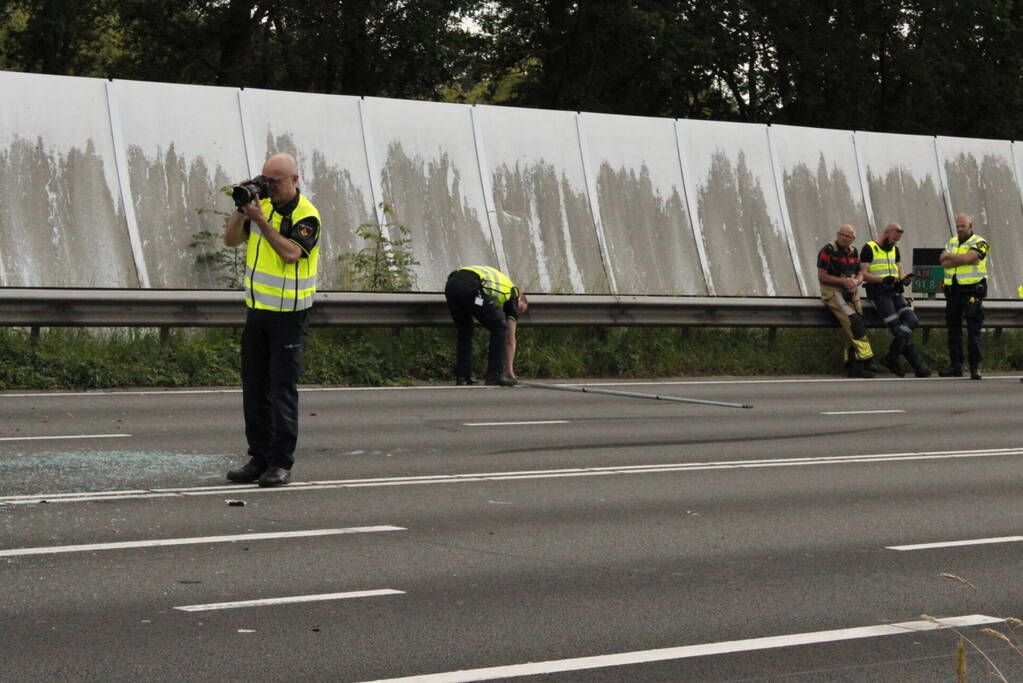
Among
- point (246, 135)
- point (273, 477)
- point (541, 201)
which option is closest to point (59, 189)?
point (246, 135)

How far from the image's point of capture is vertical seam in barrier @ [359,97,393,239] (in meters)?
21.6

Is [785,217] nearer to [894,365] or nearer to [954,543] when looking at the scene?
[894,365]

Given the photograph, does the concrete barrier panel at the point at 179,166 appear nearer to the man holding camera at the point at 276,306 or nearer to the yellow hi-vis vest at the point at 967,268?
the yellow hi-vis vest at the point at 967,268

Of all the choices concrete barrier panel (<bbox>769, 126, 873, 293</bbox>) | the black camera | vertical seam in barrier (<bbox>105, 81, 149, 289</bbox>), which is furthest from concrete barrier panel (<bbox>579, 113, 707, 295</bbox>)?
the black camera

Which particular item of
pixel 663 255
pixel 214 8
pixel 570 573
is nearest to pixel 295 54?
pixel 214 8

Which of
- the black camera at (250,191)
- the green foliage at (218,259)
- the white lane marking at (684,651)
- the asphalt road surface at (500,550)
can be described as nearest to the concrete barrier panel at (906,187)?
the green foliage at (218,259)

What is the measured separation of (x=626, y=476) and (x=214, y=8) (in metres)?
29.6

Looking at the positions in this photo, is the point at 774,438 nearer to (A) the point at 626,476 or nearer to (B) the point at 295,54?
(A) the point at 626,476

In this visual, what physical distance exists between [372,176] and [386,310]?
3922 mm

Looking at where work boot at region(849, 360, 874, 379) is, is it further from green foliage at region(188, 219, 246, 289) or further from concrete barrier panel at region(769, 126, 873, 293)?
green foliage at region(188, 219, 246, 289)

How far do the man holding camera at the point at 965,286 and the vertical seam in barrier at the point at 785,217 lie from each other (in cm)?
352

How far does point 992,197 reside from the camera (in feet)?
93.8

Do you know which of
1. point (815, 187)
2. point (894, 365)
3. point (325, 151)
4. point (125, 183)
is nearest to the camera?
point (125, 183)

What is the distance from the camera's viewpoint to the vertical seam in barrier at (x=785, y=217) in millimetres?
25250
